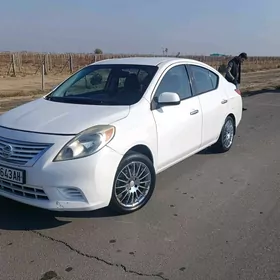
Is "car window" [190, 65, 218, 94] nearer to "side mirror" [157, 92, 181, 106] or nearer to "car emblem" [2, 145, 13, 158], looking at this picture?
"side mirror" [157, 92, 181, 106]

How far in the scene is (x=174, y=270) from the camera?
2.77 m

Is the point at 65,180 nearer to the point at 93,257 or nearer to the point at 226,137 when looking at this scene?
the point at 93,257

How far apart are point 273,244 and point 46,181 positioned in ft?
6.77

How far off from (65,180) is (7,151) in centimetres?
63

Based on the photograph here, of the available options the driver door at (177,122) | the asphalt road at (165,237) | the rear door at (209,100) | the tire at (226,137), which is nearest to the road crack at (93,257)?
the asphalt road at (165,237)

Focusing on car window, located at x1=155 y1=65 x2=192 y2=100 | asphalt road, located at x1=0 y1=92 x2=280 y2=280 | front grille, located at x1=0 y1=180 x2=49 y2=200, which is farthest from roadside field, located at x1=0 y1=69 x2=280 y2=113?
asphalt road, located at x1=0 y1=92 x2=280 y2=280

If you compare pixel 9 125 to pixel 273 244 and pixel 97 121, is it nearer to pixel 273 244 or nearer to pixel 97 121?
pixel 97 121

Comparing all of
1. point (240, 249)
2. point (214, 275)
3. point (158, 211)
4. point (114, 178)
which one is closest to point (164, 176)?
point (158, 211)

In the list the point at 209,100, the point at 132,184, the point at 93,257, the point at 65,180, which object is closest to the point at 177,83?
the point at 209,100

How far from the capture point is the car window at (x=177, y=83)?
437 cm

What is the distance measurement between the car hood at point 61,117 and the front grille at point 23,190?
0.54 meters

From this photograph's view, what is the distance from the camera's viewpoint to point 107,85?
4598 millimetres

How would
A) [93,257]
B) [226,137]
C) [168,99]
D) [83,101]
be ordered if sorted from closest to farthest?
[93,257]
[168,99]
[83,101]
[226,137]

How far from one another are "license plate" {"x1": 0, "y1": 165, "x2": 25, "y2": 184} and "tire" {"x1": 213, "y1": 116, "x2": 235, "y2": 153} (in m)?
3.39
